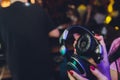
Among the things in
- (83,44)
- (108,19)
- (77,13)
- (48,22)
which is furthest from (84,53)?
(77,13)

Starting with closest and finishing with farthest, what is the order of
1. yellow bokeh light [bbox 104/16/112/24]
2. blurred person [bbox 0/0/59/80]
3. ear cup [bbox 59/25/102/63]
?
ear cup [bbox 59/25/102/63], blurred person [bbox 0/0/59/80], yellow bokeh light [bbox 104/16/112/24]

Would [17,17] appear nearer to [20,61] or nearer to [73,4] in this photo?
[20,61]

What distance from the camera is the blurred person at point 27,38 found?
215 cm

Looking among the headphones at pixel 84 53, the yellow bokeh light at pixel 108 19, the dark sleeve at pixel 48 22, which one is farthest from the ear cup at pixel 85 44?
the yellow bokeh light at pixel 108 19

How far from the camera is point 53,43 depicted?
295cm

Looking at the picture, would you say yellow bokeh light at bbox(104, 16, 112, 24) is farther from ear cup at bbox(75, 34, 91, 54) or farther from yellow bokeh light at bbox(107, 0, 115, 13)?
ear cup at bbox(75, 34, 91, 54)

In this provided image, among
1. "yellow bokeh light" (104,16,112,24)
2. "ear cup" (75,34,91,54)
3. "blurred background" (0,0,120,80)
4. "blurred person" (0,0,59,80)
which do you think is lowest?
"ear cup" (75,34,91,54)

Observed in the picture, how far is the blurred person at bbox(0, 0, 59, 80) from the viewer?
7.06ft

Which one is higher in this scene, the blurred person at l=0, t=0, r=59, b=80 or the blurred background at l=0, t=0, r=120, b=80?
the blurred background at l=0, t=0, r=120, b=80

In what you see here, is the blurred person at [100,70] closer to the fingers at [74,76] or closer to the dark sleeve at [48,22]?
the fingers at [74,76]

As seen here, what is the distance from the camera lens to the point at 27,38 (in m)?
2.20

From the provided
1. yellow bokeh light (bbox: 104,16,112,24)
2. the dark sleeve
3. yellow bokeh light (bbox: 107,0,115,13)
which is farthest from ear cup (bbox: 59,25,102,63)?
yellow bokeh light (bbox: 107,0,115,13)

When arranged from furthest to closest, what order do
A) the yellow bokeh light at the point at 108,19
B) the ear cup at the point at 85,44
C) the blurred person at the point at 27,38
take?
the yellow bokeh light at the point at 108,19 → the blurred person at the point at 27,38 → the ear cup at the point at 85,44

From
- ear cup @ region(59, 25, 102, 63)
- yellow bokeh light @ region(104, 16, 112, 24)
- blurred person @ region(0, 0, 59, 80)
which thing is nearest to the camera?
ear cup @ region(59, 25, 102, 63)
